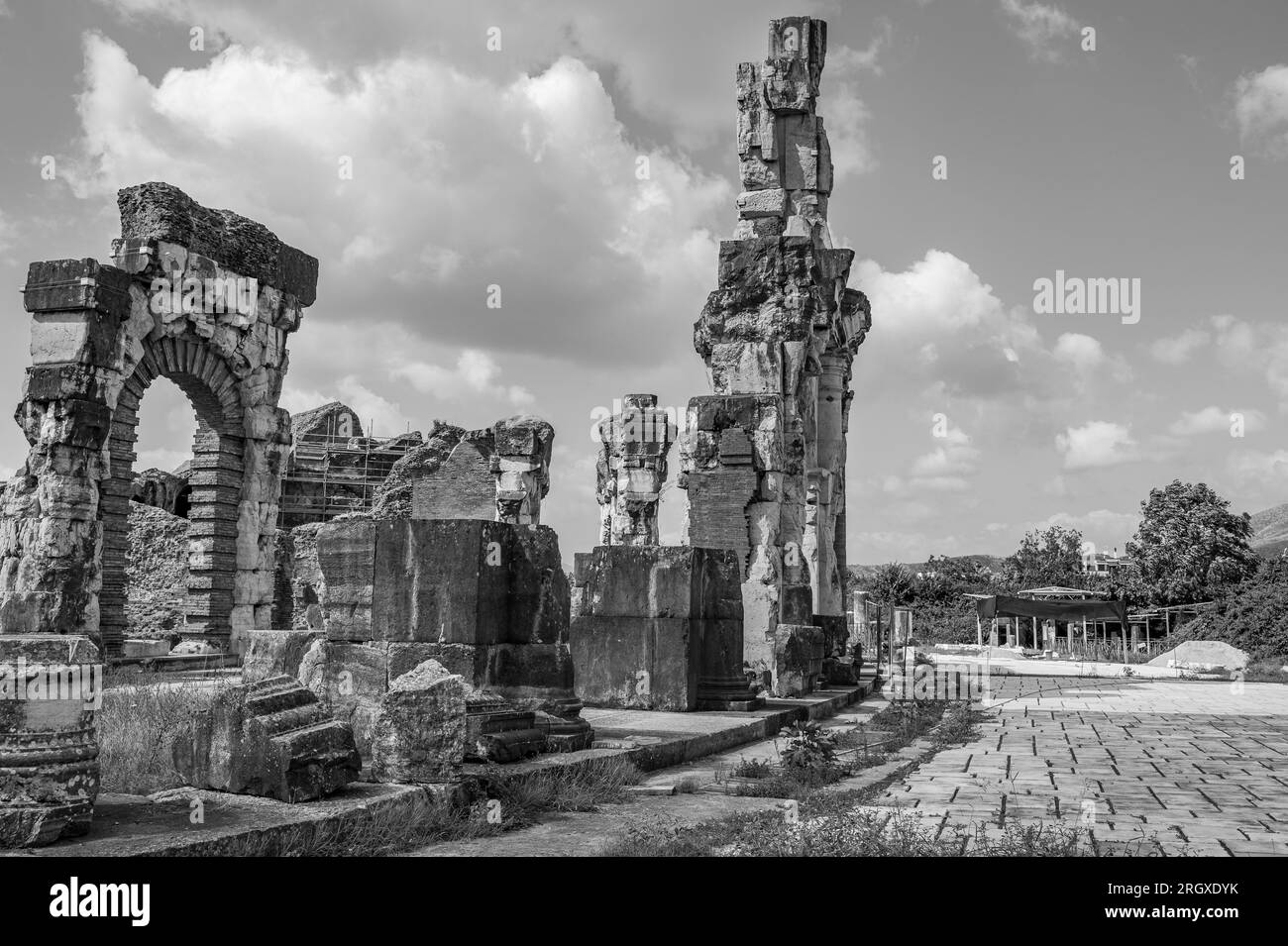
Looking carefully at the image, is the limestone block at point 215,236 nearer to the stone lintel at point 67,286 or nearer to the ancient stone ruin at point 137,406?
the ancient stone ruin at point 137,406

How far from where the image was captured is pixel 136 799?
4.70 metres

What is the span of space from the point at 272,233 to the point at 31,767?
15.8 metres

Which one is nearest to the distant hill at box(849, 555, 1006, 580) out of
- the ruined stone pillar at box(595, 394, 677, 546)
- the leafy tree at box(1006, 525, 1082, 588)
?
the leafy tree at box(1006, 525, 1082, 588)

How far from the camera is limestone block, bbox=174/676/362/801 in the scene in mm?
4738

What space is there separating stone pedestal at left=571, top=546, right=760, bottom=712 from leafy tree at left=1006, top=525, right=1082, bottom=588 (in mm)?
39354

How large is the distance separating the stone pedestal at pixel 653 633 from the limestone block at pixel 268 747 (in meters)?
4.73

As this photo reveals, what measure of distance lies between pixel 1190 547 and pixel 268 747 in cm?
3781

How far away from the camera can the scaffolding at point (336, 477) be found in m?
→ 28.0

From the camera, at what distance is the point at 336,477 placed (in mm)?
28172

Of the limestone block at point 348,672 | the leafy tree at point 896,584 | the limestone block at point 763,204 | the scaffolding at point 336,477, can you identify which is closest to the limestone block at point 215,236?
the limestone block at point 763,204

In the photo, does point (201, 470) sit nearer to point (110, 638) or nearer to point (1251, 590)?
point (110, 638)

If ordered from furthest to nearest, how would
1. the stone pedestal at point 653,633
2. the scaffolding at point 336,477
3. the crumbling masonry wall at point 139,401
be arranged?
the scaffolding at point 336,477
the crumbling masonry wall at point 139,401
the stone pedestal at point 653,633

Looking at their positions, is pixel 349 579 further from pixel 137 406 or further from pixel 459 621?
pixel 137 406

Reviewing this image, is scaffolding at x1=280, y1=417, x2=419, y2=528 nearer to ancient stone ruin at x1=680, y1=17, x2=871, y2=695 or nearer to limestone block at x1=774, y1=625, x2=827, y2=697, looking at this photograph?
ancient stone ruin at x1=680, y1=17, x2=871, y2=695
